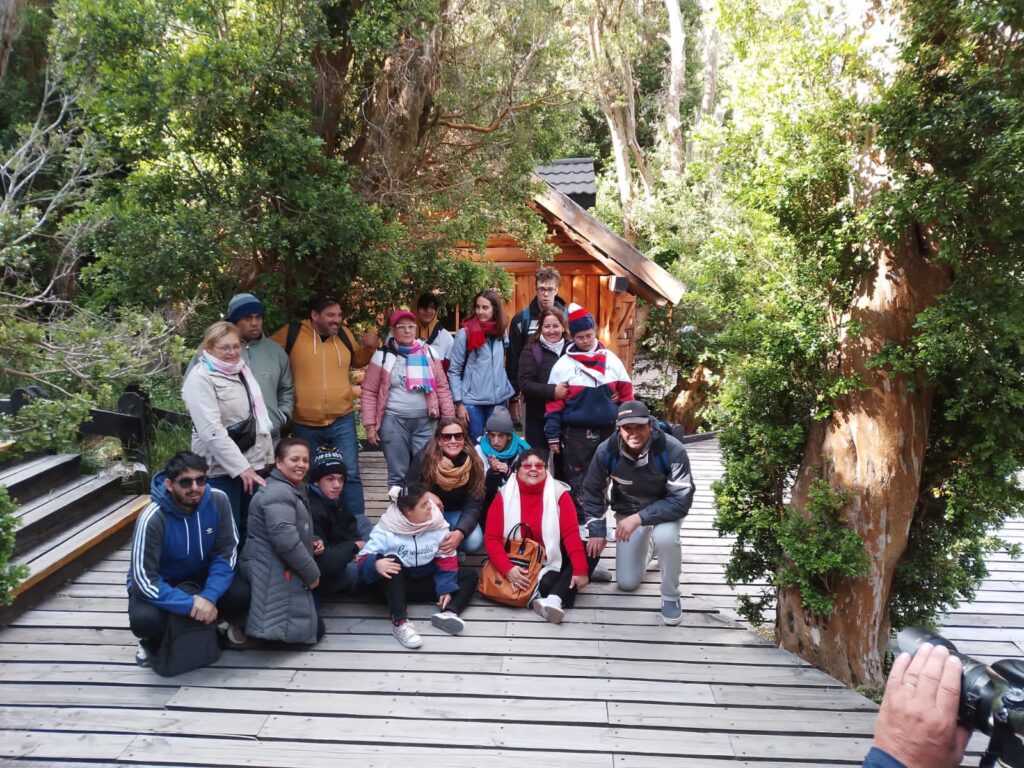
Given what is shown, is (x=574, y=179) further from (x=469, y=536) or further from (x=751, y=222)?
(x=469, y=536)

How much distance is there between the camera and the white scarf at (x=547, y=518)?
498cm

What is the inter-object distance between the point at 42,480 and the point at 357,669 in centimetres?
346

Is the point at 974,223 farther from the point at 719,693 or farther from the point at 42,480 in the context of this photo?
the point at 42,480

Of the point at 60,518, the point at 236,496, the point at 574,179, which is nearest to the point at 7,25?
the point at 60,518

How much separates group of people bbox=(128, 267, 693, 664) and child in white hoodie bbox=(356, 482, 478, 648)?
1cm

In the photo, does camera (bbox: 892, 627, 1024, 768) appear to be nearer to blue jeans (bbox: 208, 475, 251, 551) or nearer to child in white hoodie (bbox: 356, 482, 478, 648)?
child in white hoodie (bbox: 356, 482, 478, 648)

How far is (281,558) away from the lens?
432 centimetres

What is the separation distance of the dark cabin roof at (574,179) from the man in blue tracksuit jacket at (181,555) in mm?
7569

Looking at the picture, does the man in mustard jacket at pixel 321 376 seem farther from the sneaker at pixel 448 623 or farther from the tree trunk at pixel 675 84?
the tree trunk at pixel 675 84

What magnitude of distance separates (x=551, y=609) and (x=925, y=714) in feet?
11.0

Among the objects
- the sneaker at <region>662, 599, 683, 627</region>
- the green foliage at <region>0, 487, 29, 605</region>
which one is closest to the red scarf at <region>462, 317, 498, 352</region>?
the sneaker at <region>662, 599, 683, 627</region>

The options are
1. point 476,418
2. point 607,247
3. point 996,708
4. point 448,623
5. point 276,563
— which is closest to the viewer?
point 996,708

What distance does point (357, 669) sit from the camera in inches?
169

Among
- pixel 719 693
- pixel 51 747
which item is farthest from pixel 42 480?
pixel 719 693
